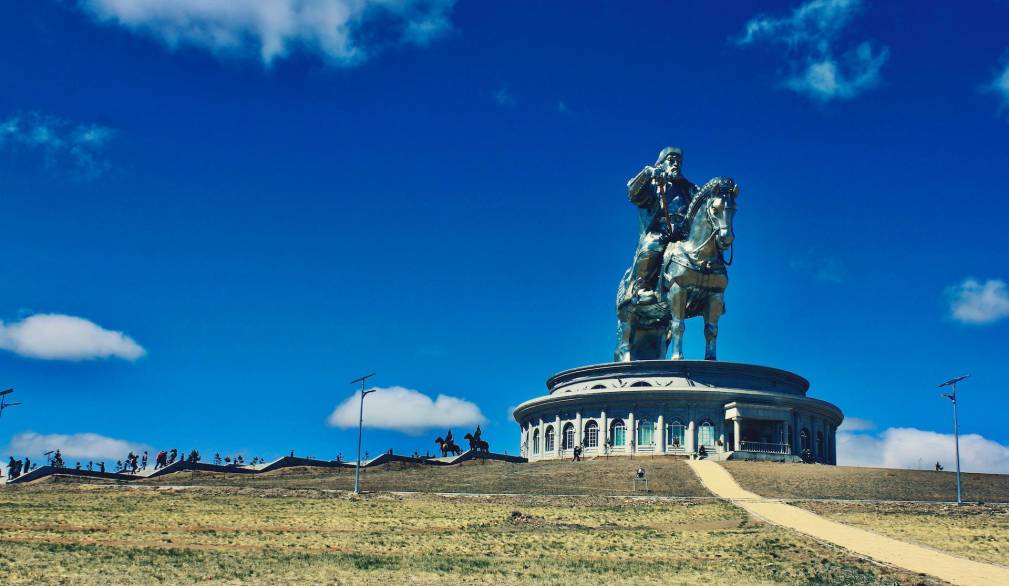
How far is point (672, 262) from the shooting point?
219 ft

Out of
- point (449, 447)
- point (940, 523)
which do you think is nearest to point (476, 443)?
point (449, 447)

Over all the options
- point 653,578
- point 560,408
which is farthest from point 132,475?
point 653,578

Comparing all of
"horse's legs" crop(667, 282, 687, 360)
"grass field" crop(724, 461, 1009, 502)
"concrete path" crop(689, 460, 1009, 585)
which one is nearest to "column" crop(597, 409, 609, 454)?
"horse's legs" crop(667, 282, 687, 360)

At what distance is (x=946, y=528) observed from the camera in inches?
1372

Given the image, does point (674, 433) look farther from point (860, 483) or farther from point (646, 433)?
point (860, 483)

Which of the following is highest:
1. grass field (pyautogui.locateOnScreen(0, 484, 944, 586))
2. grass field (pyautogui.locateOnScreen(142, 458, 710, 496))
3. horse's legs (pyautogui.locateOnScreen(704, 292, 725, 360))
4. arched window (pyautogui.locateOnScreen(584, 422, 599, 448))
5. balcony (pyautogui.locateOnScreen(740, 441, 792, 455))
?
horse's legs (pyautogui.locateOnScreen(704, 292, 725, 360))

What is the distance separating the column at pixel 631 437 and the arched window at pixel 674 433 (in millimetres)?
2078

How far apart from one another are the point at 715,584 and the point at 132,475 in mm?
42113

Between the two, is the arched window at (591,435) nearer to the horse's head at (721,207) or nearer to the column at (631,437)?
the column at (631,437)

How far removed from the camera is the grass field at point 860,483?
44344 mm

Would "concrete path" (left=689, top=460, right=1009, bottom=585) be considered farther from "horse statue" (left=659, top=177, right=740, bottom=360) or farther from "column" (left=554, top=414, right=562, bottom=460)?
"column" (left=554, top=414, right=562, bottom=460)

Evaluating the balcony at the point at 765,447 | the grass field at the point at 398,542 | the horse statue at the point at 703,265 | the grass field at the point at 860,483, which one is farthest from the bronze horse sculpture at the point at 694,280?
the grass field at the point at 398,542

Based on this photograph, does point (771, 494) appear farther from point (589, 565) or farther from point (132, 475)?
point (132, 475)

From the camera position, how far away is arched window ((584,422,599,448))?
6662 centimetres
